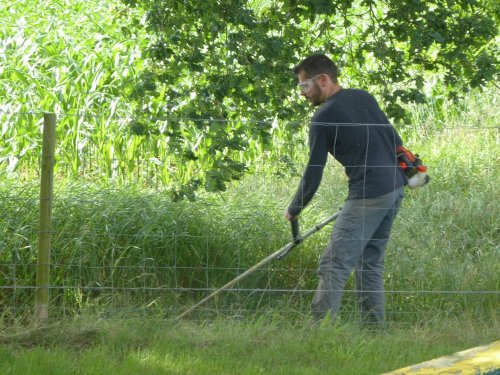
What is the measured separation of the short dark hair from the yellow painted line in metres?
1.99

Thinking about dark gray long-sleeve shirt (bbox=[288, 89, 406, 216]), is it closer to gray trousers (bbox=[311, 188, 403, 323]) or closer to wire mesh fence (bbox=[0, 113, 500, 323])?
gray trousers (bbox=[311, 188, 403, 323])

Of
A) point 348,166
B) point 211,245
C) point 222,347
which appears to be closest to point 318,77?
point 348,166

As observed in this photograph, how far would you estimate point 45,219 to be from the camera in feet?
21.0

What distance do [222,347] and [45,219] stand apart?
148 cm

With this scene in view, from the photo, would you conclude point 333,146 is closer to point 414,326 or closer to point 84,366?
point 414,326

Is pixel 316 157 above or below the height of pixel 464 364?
above

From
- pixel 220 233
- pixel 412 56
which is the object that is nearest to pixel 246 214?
pixel 220 233

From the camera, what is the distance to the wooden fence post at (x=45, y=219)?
636cm

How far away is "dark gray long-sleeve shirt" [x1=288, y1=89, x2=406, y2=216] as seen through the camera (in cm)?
621

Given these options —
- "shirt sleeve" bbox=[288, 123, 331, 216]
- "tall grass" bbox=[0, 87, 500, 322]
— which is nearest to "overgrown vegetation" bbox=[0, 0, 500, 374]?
"tall grass" bbox=[0, 87, 500, 322]

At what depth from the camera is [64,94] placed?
1074cm

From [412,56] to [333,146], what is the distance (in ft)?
5.01

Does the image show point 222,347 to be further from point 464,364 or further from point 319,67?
point 319,67

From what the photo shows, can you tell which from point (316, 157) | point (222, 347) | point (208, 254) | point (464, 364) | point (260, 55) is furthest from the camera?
point (208, 254)
